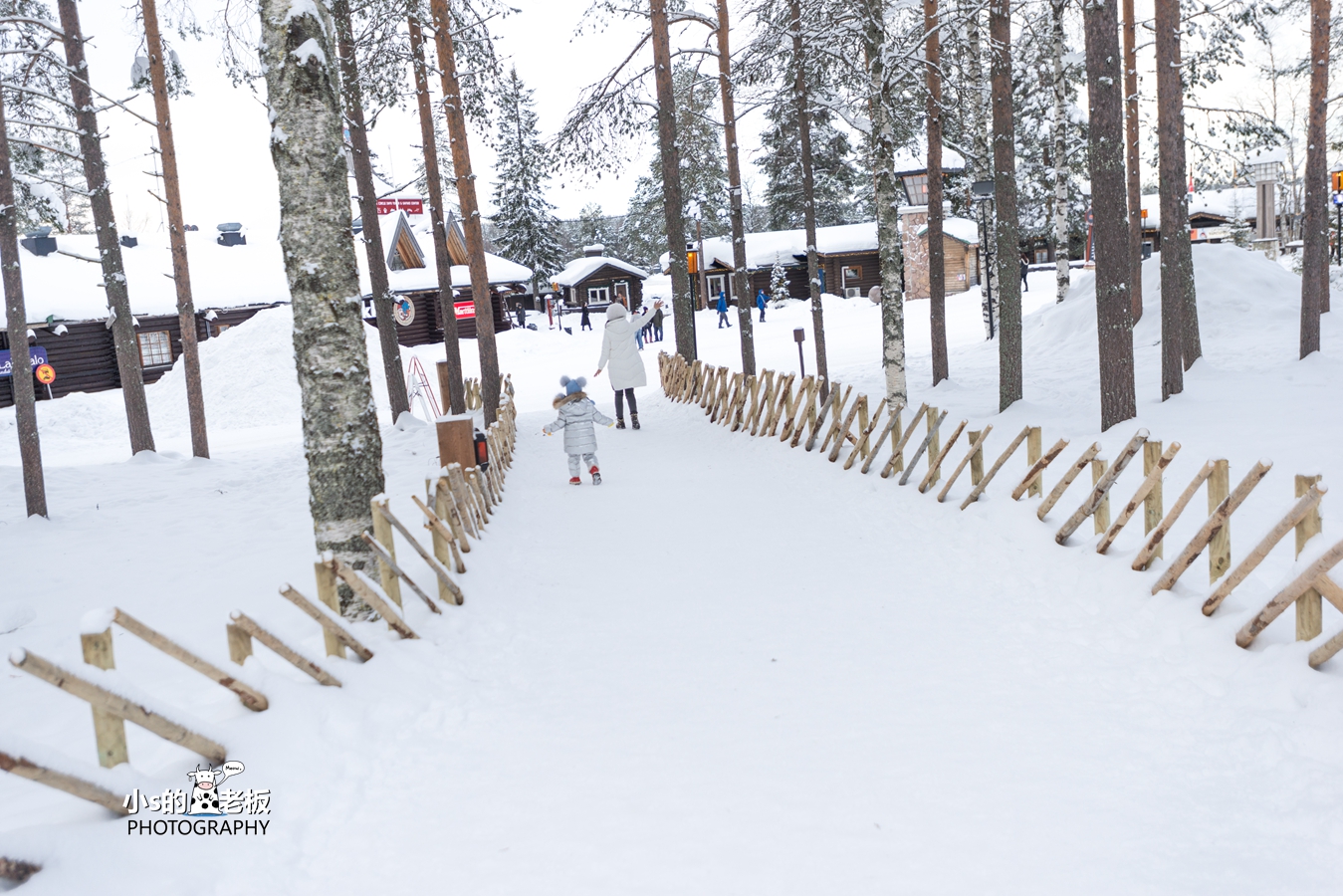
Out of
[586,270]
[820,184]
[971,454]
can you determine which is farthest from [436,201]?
[586,270]

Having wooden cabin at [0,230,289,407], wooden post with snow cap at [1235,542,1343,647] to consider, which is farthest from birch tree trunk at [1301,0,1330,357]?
wooden cabin at [0,230,289,407]

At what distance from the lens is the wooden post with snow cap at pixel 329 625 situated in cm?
390

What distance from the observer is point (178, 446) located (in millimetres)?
18719

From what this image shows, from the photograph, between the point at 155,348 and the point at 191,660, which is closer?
the point at 191,660

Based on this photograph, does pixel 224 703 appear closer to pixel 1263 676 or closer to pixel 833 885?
pixel 833 885

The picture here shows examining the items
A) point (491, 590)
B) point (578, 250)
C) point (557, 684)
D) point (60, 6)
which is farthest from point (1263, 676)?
point (578, 250)

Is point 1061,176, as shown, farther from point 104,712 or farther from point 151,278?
point 151,278

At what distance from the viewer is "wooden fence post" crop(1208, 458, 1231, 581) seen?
15.8 feet

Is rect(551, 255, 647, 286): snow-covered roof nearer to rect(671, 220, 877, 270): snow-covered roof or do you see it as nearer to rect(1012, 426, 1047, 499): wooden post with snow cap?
rect(671, 220, 877, 270): snow-covered roof

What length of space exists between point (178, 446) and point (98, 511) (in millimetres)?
8710

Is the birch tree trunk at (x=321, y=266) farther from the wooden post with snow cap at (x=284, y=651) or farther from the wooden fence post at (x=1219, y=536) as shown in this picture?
the wooden fence post at (x=1219, y=536)

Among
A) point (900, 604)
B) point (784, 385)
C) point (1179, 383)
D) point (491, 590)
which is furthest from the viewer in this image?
point (784, 385)

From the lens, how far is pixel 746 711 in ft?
13.8

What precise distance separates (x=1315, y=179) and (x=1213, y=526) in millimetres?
10203
